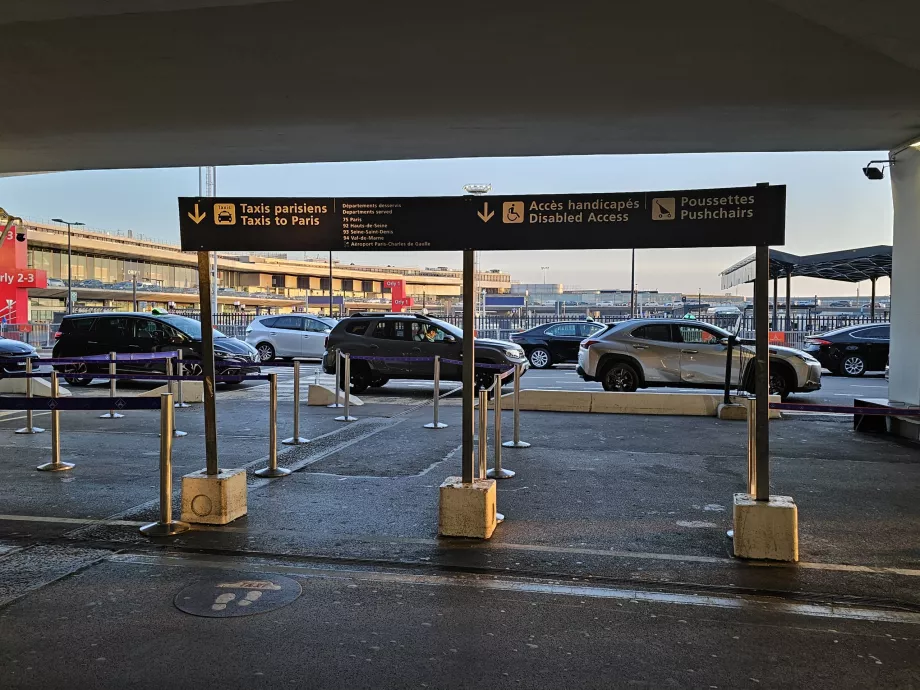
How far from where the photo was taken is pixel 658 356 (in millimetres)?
14188

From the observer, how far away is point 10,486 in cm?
688

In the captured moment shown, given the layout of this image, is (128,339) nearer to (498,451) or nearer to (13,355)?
(13,355)

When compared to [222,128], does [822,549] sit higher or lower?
lower

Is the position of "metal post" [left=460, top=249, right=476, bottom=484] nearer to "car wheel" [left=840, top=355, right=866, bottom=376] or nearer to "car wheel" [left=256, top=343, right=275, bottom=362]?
"car wheel" [left=840, top=355, right=866, bottom=376]

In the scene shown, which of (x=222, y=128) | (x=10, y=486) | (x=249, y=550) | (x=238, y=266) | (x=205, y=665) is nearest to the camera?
(x=205, y=665)

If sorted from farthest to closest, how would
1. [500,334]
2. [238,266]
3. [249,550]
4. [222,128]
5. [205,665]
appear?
[238,266] < [500,334] < [222,128] < [249,550] < [205,665]

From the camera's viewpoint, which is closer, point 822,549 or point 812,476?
point 822,549

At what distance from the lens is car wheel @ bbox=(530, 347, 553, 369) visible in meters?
22.6

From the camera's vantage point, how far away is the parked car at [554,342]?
22.5 m

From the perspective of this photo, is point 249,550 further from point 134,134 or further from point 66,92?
point 134,134

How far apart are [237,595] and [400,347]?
11417 mm

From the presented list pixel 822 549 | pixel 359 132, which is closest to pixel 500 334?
pixel 359 132

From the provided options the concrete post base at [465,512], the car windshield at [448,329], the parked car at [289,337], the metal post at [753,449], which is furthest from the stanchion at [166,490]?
the parked car at [289,337]

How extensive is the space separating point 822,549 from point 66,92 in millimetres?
8583
